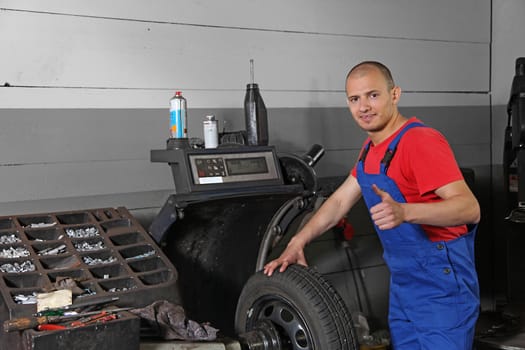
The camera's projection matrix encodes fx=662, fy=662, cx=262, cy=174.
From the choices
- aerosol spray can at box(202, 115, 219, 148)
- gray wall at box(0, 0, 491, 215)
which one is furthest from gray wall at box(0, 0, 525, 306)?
aerosol spray can at box(202, 115, 219, 148)

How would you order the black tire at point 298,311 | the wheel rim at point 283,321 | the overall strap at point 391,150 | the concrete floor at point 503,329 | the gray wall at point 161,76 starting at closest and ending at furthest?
the black tire at point 298,311
the wheel rim at point 283,321
the overall strap at point 391,150
the gray wall at point 161,76
the concrete floor at point 503,329

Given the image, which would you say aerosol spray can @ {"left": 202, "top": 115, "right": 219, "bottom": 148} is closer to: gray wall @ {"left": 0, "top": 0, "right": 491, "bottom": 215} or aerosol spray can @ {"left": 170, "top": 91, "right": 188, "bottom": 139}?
aerosol spray can @ {"left": 170, "top": 91, "right": 188, "bottom": 139}

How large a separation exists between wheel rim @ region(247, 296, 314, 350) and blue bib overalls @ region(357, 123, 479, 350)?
0.40 metres

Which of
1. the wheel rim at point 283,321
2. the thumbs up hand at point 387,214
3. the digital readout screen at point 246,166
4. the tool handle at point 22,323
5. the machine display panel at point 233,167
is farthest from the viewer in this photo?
the digital readout screen at point 246,166

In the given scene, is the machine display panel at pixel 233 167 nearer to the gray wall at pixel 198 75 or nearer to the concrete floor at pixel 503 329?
the gray wall at pixel 198 75

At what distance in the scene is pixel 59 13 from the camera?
2.65 meters

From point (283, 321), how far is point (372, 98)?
0.81 m

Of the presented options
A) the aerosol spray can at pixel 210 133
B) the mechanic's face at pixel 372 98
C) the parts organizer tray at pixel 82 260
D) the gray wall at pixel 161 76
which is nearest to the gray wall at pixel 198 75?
the gray wall at pixel 161 76

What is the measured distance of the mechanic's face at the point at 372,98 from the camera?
2.26 meters

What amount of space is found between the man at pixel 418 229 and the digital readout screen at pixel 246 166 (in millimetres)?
317

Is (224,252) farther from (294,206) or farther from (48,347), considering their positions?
(48,347)

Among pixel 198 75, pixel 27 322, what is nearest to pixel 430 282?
pixel 27 322

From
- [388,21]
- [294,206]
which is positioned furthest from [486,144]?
[294,206]

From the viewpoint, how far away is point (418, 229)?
2.19 m
